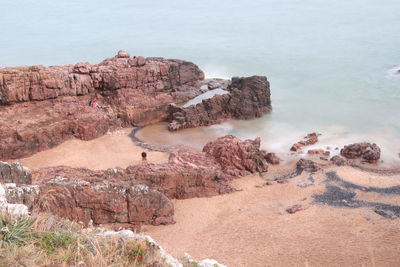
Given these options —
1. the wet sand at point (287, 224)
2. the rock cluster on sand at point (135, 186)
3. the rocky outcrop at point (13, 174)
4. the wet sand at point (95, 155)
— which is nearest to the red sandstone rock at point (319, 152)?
the wet sand at point (287, 224)

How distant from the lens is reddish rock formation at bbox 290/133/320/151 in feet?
81.0

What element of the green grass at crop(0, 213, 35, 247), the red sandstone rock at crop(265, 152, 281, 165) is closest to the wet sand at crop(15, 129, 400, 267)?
the red sandstone rock at crop(265, 152, 281, 165)

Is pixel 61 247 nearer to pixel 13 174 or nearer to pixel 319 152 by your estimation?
pixel 13 174

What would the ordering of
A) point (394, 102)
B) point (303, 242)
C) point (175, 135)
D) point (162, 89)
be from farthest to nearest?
point (394, 102) → point (162, 89) → point (175, 135) → point (303, 242)

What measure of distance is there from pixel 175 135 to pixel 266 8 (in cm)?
5401

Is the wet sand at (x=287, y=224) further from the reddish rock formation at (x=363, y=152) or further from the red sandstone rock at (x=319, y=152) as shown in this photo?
the red sandstone rock at (x=319, y=152)

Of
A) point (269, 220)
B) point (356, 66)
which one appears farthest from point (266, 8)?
point (269, 220)

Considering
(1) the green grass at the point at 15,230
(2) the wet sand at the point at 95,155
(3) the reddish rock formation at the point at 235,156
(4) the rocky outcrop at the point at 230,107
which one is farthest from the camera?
(4) the rocky outcrop at the point at 230,107

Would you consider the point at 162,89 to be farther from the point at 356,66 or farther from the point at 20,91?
the point at 356,66

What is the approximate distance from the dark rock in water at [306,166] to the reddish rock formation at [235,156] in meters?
1.76

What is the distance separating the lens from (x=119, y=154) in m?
23.5

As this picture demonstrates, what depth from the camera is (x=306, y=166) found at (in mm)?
21594

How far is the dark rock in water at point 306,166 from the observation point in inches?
839

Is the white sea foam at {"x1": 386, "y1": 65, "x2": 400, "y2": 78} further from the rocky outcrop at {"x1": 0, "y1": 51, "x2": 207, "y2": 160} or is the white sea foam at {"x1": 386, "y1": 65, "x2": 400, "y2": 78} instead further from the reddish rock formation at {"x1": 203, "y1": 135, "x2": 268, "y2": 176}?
the reddish rock formation at {"x1": 203, "y1": 135, "x2": 268, "y2": 176}
